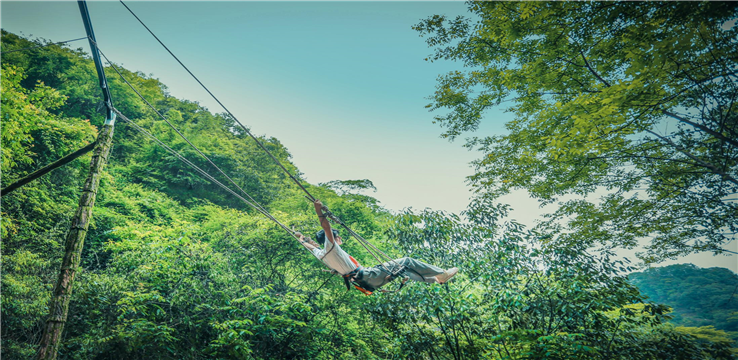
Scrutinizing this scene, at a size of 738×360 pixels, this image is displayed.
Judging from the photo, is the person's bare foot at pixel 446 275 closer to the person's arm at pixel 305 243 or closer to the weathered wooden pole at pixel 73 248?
the person's arm at pixel 305 243

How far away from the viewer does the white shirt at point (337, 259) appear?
3979 mm

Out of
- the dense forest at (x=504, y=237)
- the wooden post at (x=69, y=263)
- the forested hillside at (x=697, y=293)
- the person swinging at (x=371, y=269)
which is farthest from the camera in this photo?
the forested hillside at (x=697, y=293)

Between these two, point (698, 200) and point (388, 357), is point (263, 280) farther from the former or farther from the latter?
point (698, 200)

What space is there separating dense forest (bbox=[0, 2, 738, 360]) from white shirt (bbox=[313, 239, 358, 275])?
2.00m

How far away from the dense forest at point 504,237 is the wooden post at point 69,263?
2.95 meters

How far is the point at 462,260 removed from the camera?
5.79m

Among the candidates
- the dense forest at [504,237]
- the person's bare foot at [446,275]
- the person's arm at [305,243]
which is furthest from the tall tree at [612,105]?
the person's arm at [305,243]

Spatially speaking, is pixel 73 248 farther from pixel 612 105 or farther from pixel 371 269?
pixel 612 105

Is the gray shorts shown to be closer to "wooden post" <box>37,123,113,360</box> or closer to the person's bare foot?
the person's bare foot

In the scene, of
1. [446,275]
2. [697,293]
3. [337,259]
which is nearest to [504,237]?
[446,275]

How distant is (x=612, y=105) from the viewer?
9.67 ft

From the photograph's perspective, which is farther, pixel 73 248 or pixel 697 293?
pixel 697 293

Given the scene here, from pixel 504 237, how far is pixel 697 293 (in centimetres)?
824

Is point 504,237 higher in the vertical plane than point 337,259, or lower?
higher
